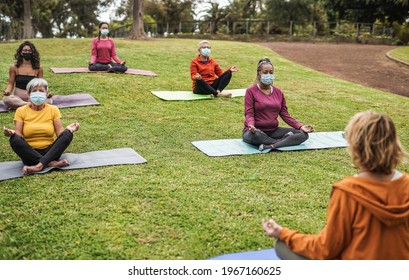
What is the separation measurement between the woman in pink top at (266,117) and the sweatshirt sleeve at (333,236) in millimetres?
3619

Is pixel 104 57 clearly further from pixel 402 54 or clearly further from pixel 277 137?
pixel 402 54

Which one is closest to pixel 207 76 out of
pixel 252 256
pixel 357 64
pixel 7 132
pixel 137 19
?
pixel 7 132

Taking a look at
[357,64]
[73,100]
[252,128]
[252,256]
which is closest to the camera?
[252,256]

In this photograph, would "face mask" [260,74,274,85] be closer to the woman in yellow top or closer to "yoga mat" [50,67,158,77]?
the woman in yellow top

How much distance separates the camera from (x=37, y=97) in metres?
5.03

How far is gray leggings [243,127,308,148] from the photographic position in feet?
20.3

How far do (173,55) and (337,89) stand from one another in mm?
6029

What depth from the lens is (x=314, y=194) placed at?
4.60 m

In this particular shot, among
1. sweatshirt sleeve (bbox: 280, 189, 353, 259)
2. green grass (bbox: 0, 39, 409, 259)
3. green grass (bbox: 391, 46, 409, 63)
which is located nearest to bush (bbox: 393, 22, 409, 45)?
green grass (bbox: 391, 46, 409, 63)

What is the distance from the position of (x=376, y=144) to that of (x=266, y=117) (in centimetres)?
417

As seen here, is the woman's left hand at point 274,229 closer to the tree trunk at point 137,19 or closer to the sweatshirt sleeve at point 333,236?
the sweatshirt sleeve at point 333,236

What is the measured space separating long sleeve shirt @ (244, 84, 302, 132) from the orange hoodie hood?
3896 mm

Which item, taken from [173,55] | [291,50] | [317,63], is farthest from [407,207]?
[291,50]
